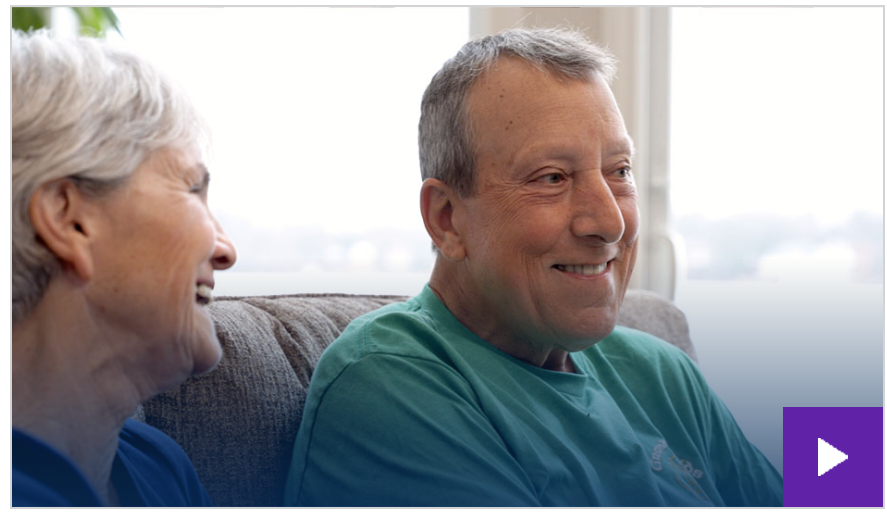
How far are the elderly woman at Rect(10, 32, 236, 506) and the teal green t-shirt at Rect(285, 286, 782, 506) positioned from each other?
27 cm

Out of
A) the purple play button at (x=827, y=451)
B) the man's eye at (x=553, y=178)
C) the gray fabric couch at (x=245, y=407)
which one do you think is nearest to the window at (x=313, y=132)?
the gray fabric couch at (x=245, y=407)

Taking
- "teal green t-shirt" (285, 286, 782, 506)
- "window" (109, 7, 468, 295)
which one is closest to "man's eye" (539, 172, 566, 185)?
"teal green t-shirt" (285, 286, 782, 506)

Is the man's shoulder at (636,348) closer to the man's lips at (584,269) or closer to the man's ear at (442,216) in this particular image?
the man's lips at (584,269)

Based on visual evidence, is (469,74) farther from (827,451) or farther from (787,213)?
(787,213)

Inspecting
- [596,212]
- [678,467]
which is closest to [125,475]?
[596,212]

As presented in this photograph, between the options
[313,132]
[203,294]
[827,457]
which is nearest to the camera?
[203,294]

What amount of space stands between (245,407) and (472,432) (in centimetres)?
32

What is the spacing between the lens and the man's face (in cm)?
102

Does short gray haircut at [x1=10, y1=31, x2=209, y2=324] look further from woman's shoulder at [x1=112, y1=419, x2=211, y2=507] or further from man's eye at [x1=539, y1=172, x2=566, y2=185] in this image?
man's eye at [x1=539, y1=172, x2=566, y2=185]

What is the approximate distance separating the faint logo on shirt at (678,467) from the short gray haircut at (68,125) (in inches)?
31.3

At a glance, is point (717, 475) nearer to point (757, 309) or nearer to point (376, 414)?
point (376, 414)

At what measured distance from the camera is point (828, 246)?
212cm

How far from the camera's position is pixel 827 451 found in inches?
34.9

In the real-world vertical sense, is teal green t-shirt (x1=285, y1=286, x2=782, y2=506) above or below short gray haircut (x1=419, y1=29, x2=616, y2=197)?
below
